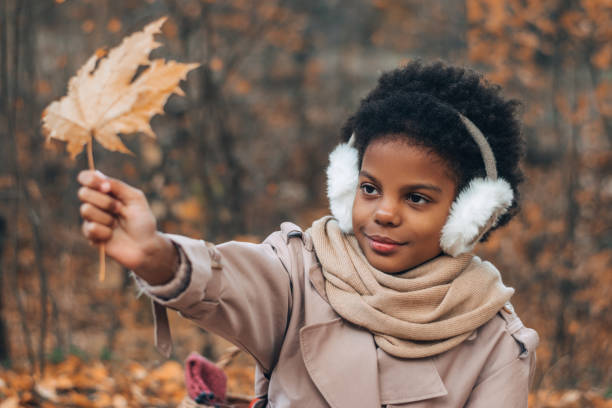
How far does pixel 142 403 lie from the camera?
3170mm

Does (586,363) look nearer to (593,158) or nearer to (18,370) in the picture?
(593,158)

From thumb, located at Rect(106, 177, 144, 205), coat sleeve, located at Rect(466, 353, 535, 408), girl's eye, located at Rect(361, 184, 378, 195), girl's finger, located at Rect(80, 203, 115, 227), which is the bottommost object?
coat sleeve, located at Rect(466, 353, 535, 408)

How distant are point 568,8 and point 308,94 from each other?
241 inches

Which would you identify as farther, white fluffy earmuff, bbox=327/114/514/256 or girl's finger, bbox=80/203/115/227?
white fluffy earmuff, bbox=327/114/514/256

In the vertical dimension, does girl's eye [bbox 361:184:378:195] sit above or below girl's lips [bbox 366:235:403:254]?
above

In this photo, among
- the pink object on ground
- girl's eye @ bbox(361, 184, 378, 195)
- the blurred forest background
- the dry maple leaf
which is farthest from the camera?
the blurred forest background

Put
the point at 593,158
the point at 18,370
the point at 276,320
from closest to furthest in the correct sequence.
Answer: the point at 276,320 < the point at 18,370 < the point at 593,158

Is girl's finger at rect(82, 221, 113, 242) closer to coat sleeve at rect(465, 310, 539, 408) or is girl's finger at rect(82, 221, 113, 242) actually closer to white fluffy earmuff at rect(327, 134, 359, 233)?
white fluffy earmuff at rect(327, 134, 359, 233)

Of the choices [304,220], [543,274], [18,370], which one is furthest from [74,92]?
[304,220]

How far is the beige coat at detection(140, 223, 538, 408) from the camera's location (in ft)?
5.82

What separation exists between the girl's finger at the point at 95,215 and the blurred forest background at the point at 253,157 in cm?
188

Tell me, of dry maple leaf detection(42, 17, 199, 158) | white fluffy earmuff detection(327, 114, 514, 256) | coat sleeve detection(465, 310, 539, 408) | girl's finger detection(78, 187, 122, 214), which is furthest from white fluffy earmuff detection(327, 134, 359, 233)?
girl's finger detection(78, 187, 122, 214)

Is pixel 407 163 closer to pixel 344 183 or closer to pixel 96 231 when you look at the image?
pixel 344 183

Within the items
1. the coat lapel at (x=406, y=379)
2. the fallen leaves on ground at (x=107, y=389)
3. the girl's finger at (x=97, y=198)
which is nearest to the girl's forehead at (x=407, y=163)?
the coat lapel at (x=406, y=379)
